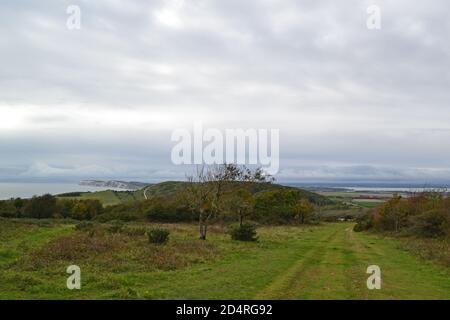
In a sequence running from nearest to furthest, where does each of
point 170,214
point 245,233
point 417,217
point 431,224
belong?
point 245,233, point 431,224, point 417,217, point 170,214

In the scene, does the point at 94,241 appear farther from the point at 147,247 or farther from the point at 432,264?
the point at 432,264

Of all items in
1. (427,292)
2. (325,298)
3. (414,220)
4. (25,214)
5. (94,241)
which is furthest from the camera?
(25,214)

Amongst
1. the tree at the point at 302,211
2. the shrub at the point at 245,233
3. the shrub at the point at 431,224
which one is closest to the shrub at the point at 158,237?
the shrub at the point at 245,233

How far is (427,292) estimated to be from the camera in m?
17.1

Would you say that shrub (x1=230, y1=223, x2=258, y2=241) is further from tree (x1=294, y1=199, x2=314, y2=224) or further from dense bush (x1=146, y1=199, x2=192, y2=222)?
tree (x1=294, y1=199, x2=314, y2=224)

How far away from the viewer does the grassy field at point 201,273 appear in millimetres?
15539

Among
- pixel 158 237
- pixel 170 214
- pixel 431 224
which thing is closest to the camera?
pixel 158 237

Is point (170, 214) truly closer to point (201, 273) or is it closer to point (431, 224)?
point (431, 224)

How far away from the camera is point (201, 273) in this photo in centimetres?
2030

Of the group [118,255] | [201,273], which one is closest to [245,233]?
[118,255]
